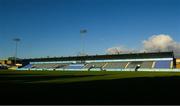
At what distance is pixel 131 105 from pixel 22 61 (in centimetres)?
15104

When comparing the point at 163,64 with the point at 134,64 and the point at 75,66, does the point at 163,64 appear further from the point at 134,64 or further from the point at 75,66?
the point at 75,66

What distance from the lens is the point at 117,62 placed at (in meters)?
117

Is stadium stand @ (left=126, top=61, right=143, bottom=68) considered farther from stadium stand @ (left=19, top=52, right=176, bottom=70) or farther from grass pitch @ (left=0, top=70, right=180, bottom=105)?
grass pitch @ (left=0, top=70, right=180, bottom=105)

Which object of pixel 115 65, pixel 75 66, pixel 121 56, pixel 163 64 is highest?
pixel 121 56

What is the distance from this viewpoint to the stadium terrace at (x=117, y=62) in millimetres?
102062

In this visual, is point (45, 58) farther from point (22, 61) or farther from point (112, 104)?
point (112, 104)

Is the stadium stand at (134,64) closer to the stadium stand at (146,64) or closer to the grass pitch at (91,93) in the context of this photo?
the stadium stand at (146,64)

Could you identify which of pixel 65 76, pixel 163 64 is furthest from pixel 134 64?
pixel 65 76

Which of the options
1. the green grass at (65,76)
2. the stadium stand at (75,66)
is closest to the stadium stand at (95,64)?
the stadium stand at (75,66)

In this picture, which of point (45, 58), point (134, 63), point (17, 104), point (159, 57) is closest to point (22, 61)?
point (45, 58)

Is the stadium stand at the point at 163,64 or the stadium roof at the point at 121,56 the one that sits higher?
the stadium roof at the point at 121,56

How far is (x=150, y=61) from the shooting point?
10894cm

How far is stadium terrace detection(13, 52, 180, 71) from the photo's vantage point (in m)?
102

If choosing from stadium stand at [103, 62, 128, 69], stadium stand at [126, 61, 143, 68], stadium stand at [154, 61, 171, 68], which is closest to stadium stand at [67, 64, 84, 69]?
stadium stand at [103, 62, 128, 69]
